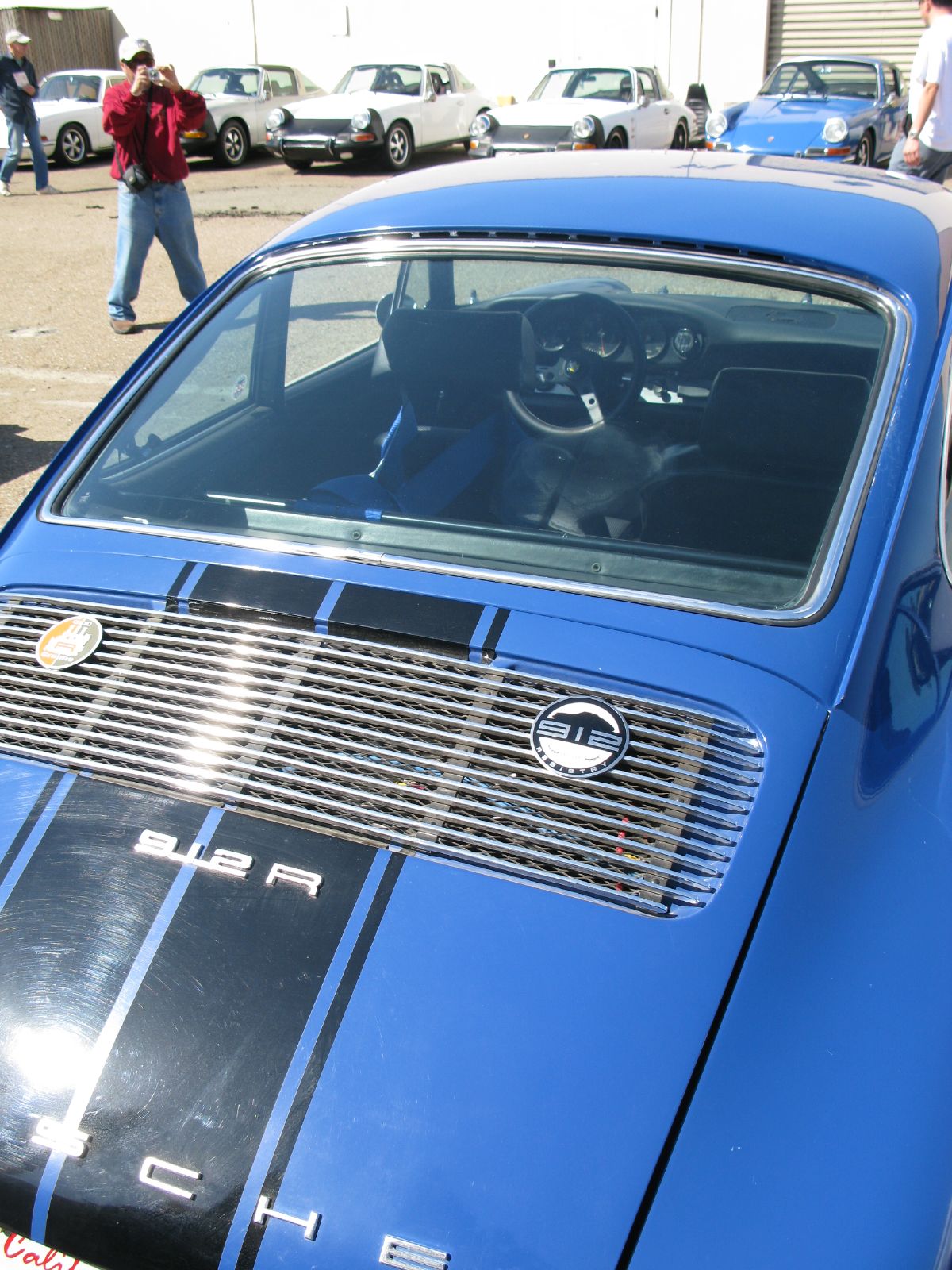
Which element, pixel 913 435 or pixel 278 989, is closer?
pixel 278 989

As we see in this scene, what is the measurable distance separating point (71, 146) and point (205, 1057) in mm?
20272

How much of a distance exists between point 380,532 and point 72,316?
7.04 metres

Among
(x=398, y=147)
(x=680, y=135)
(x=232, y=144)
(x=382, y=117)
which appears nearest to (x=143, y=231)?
(x=382, y=117)

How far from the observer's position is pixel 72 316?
8188 millimetres

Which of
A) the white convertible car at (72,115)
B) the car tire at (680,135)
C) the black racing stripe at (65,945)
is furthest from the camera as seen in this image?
the white convertible car at (72,115)

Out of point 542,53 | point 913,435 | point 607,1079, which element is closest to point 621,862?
point 607,1079

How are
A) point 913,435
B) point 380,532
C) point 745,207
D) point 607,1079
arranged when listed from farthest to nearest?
point 745,207 < point 380,532 < point 913,435 < point 607,1079

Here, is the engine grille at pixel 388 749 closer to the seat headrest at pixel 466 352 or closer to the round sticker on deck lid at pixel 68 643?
the round sticker on deck lid at pixel 68 643

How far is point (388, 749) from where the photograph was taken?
1.66 meters

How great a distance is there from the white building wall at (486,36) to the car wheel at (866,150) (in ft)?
31.3

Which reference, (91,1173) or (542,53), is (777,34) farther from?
(91,1173)

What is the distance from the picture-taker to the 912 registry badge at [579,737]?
1.59 m

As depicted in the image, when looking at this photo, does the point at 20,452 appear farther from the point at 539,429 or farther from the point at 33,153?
the point at 33,153

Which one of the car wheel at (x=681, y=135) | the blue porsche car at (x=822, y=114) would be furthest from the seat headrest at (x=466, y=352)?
the car wheel at (x=681, y=135)
